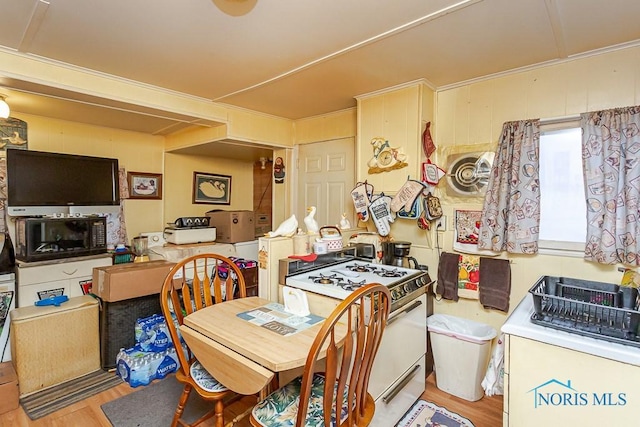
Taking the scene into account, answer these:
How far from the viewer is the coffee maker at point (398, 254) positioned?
2.53m

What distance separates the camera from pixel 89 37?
1.87m

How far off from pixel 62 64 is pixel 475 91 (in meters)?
2.97

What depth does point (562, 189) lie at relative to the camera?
7.22 ft

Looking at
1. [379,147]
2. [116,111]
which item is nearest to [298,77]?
[379,147]

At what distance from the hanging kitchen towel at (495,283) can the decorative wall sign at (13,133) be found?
13.9ft

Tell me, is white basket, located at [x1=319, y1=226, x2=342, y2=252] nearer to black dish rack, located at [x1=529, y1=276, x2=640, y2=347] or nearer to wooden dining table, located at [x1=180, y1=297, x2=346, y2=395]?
wooden dining table, located at [x1=180, y1=297, x2=346, y2=395]

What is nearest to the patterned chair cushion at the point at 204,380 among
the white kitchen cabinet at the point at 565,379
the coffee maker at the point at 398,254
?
the white kitchen cabinet at the point at 565,379

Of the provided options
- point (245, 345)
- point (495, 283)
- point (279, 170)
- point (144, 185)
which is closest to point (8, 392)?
point (245, 345)

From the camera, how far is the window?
213 centimetres

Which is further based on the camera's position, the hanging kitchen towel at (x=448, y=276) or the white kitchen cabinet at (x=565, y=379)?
the hanging kitchen towel at (x=448, y=276)

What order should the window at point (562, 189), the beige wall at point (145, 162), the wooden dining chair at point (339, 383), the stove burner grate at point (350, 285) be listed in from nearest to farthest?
the wooden dining chair at point (339, 383) < the stove burner grate at point (350, 285) < the window at point (562, 189) < the beige wall at point (145, 162)

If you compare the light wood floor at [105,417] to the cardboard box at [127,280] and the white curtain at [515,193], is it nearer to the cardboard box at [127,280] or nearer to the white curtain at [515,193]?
the cardboard box at [127,280]

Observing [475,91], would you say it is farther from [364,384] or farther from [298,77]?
[364,384]

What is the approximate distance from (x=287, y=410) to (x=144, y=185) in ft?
11.3
